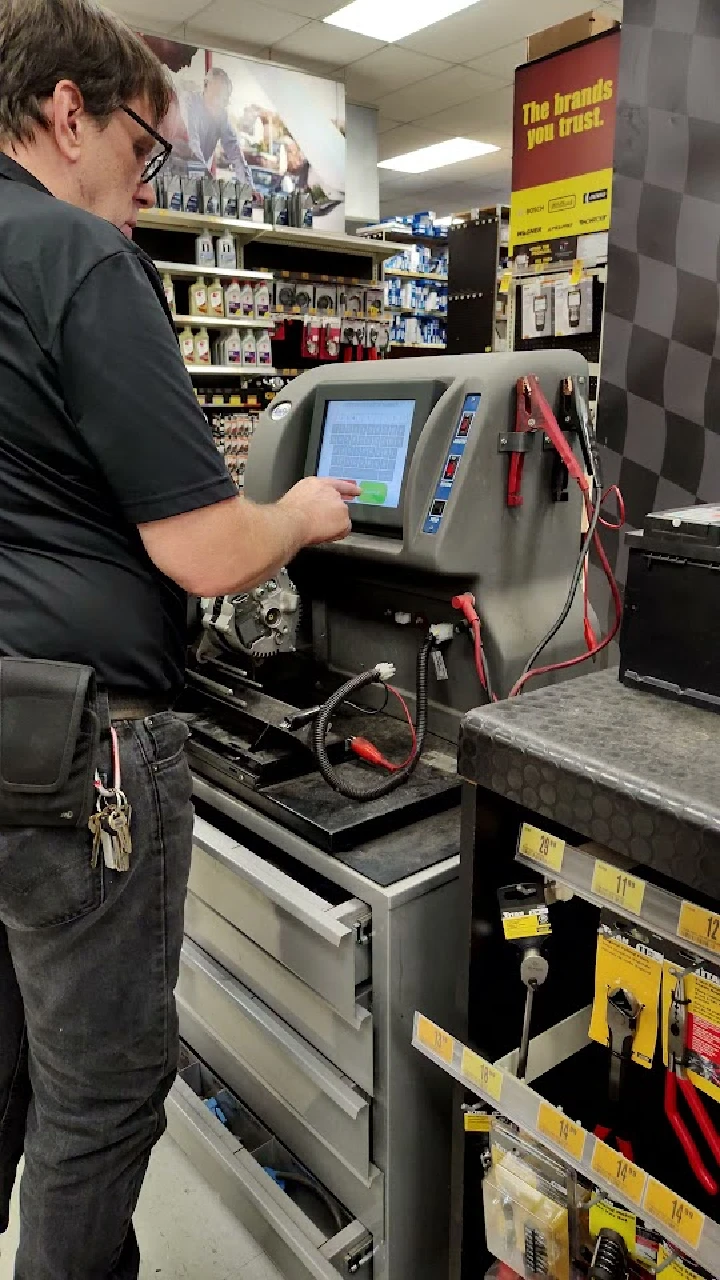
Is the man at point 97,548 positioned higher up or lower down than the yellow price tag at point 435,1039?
higher up

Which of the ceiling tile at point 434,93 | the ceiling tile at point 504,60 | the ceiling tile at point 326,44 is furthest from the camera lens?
the ceiling tile at point 434,93

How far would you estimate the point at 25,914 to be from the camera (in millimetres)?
1051

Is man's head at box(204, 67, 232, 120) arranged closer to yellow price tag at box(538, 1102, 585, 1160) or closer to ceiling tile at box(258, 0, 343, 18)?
ceiling tile at box(258, 0, 343, 18)

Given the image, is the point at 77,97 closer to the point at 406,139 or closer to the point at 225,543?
the point at 225,543

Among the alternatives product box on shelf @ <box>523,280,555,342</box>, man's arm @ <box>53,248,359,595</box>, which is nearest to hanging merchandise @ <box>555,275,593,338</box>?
product box on shelf @ <box>523,280,555,342</box>

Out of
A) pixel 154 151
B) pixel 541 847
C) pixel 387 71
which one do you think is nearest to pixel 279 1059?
pixel 541 847

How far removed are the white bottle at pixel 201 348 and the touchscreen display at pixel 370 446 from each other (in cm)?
356

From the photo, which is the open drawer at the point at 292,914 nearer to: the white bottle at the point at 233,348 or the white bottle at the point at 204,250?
the white bottle at the point at 233,348

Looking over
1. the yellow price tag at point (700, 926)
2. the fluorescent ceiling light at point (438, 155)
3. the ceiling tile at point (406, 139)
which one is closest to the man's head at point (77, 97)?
the yellow price tag at point (700, 926)

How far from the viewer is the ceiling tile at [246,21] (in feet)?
18.0

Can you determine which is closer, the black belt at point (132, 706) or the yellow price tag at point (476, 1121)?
the black belt at point (132, 706)

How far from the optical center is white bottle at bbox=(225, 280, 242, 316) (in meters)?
4.94

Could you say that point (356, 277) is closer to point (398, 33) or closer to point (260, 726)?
point (398, 33)

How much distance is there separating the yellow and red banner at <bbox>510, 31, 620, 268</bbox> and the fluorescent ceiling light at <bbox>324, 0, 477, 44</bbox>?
1.92 m
